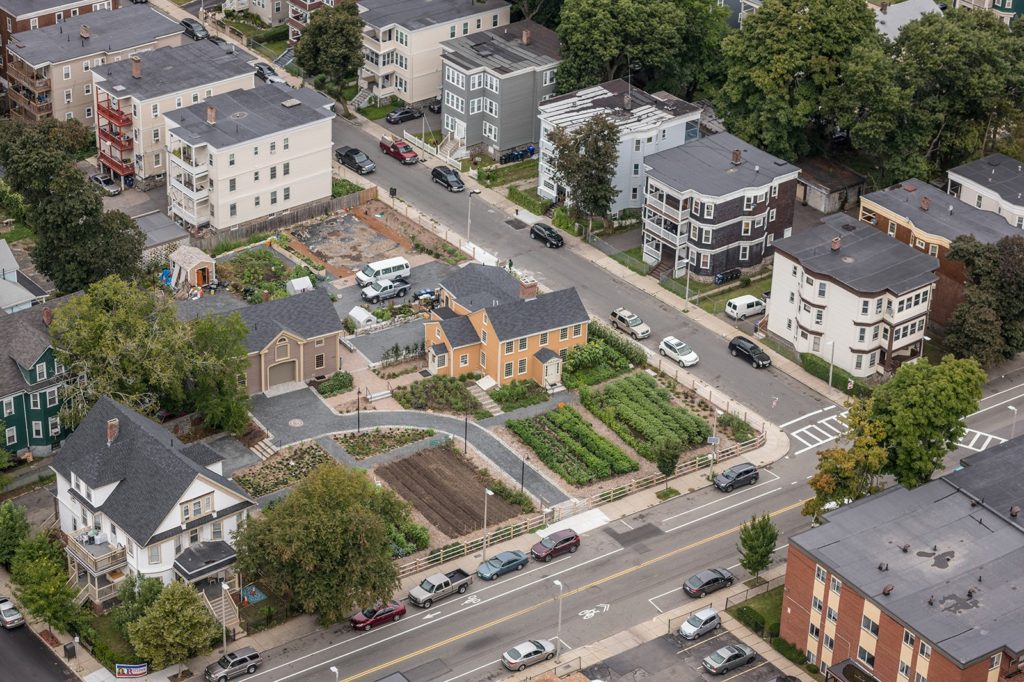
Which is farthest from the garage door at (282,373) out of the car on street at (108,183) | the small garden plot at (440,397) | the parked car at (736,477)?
the car on street at (108,183)

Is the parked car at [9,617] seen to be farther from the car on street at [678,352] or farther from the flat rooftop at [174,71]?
the flat rooftop at [174,71]

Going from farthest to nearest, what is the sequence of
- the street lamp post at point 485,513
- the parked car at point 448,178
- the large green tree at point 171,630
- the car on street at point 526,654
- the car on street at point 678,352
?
1. the parked car at point 448,178
2. the car on street at point 678,352
3. the street lamp post at point 485,513
4. the car on street at point 526,654
5. the large green tree at point 171,630

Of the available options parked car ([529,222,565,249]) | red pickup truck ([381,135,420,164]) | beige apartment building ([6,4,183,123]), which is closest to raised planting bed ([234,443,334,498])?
parked car ([529,222,565,249])

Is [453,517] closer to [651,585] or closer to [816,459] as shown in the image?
[651,585]

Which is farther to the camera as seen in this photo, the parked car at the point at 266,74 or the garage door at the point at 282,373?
the parked car at the point at 266,74

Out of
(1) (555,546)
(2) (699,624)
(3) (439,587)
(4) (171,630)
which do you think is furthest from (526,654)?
(4) (171,630)

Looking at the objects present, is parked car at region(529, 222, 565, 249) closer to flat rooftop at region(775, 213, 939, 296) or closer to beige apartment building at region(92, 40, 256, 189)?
flat rooftop at region(775, 213, 939, 296)

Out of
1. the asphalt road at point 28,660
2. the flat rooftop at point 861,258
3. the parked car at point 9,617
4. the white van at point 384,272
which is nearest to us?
the asphalt road at point 28,660
